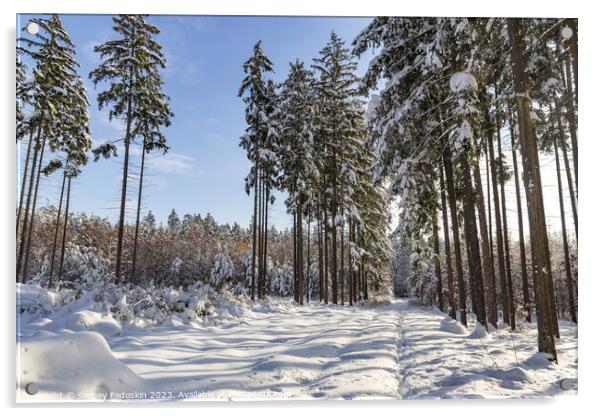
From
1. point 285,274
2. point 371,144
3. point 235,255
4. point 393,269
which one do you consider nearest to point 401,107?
point 371,144

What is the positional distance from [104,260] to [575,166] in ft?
121

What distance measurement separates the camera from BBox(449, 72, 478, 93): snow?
7309 mm

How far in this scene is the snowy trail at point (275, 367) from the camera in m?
4.26

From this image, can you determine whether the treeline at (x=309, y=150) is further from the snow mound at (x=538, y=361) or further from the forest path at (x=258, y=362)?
the snow mound at (x=538, y=361)

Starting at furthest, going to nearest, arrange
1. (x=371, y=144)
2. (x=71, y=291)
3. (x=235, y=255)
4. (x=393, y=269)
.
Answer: (x=393, y=269), (x=235, y=255), (x=371, y=144), (x=71, y=291)

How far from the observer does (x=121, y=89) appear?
42.2 feet

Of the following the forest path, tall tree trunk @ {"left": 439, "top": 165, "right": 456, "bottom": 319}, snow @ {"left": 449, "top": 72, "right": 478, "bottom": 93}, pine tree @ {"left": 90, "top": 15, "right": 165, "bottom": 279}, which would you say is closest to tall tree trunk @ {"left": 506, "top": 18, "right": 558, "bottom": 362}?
snow @ {"left": 449, "top": 72, "right": 478, "bottom": 93}

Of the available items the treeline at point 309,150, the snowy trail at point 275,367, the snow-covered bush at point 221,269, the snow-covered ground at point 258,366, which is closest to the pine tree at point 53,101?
the snow-covered ground at point 258,366

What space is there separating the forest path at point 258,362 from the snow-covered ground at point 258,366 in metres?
0.01

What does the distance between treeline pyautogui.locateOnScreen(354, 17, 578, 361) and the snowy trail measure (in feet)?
4.07

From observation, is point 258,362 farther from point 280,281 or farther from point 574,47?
point 280,281
